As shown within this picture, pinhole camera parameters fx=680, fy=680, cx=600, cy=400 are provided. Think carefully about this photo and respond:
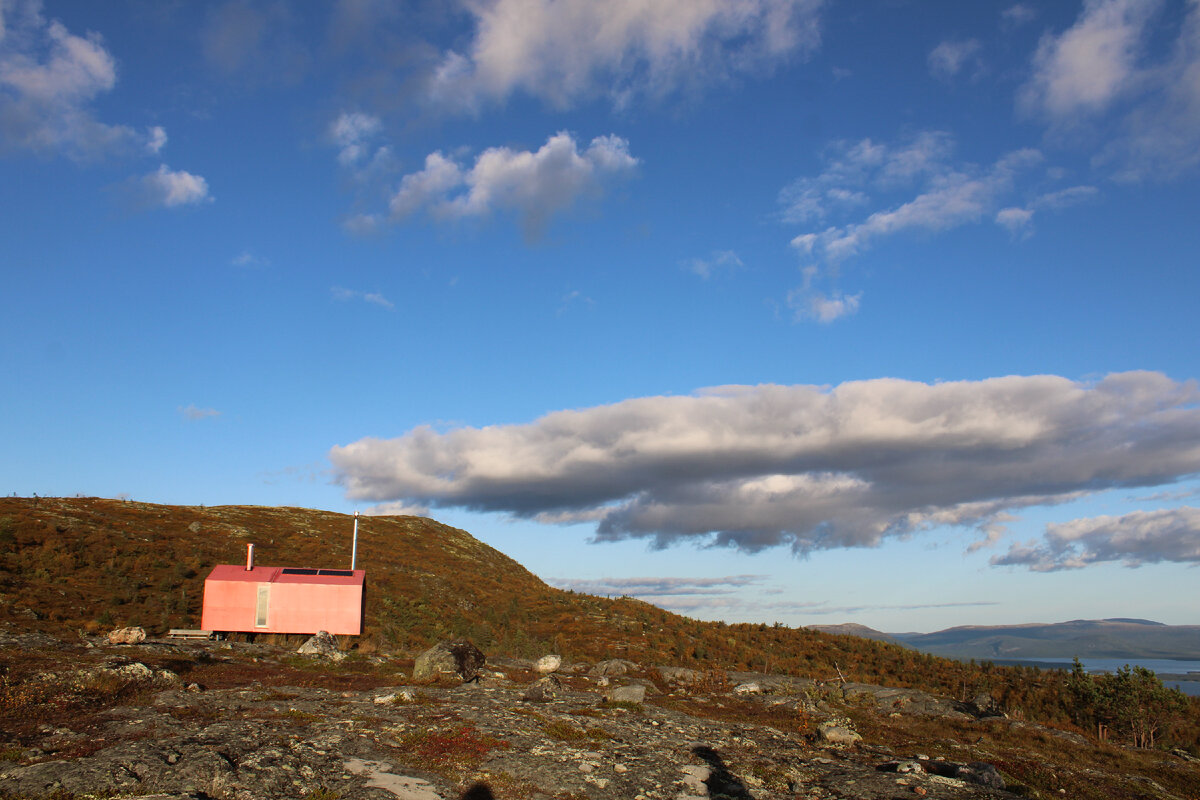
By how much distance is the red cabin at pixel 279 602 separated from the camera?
38.0 metres

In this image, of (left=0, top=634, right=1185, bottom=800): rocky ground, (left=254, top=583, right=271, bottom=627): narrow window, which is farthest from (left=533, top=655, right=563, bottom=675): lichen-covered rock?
(left=254, top=583, right=271, bottom=627): narrow window

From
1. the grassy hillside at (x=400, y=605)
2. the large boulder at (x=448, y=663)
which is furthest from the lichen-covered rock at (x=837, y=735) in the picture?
the grassy hillside at (x=400, y=605)

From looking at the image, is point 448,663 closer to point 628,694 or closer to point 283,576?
point 628,694

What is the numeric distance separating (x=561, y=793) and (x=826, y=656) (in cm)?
4579

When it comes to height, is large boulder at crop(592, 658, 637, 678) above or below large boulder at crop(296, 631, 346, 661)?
below

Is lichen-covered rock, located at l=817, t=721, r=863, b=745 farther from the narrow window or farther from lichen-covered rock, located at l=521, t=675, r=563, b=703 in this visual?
the narrow window

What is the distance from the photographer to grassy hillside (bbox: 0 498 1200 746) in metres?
41.9

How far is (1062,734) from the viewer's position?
30.5m

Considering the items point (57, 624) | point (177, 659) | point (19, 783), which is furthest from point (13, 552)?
point (19, 783)

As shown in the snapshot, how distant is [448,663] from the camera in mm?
29312

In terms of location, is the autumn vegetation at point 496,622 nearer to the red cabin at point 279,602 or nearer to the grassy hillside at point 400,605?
the grassy hillside at point 400,605

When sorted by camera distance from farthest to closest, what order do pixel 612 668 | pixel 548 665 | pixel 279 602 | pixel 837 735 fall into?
pixel 279 602
pixel 612 668
pixel 548 665
pixel 837 735

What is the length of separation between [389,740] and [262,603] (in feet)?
Result: 82.5

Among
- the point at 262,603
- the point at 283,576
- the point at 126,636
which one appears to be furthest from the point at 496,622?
the point at 126,636
